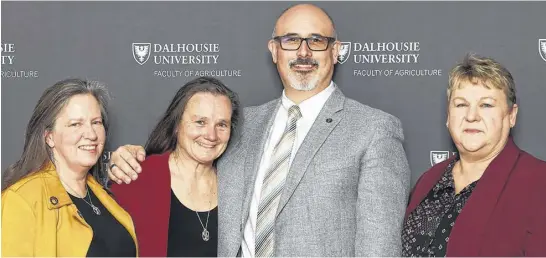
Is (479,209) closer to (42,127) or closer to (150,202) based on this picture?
(150,202)

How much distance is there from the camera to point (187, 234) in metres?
2.85

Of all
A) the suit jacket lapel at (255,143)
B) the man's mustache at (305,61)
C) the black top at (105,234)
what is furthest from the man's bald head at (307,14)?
the black top at (105,234)

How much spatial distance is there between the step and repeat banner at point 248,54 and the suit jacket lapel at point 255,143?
537 millimetres

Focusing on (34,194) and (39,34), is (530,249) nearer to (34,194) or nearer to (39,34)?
(34,194)

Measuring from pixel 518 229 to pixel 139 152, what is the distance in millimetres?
1457

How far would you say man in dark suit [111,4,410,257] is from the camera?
269cm

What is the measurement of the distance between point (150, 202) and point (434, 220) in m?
1.06

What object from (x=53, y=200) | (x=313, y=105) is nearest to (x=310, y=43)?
(x=313, y=105)

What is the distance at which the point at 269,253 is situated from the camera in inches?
108

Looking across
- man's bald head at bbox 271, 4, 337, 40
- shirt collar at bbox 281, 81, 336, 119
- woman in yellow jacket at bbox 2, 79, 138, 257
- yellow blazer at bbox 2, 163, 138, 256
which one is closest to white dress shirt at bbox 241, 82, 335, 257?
shirt collar at bbox 281, 81, 336, 119

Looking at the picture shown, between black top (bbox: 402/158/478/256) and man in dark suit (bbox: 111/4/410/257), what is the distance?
0.17 ft

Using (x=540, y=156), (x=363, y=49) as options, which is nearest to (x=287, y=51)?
(x=363, y=49)

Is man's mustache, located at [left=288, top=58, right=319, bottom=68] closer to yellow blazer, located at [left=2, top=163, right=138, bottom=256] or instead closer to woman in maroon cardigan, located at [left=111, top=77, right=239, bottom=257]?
woman in maroon cardigan, located at [left=111, top=77, right=239, bottom=257]

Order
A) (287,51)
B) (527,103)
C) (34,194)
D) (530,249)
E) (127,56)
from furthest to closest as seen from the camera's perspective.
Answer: (127,56) < (527,103) < (287,51) < (34,194) < (530,249)
